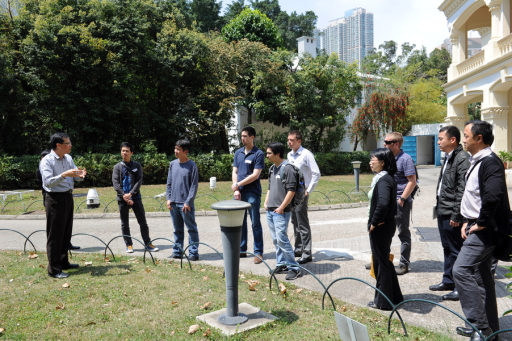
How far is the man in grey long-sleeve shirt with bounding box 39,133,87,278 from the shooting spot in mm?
5406

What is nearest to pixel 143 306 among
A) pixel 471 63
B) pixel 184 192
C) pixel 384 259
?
pixel 184 192

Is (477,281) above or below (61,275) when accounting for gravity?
above

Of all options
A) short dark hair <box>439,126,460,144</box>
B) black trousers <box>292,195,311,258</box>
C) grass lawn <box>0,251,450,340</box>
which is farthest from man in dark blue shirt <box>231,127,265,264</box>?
short dark hair <box>439,126,460,144</box>

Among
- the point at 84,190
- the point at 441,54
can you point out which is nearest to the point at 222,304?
the point at 84,190

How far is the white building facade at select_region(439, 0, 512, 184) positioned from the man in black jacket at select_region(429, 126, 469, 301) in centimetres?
1429

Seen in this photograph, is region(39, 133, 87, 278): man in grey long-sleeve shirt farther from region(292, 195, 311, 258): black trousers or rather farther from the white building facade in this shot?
the white building facade

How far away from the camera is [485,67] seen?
17.8 meters

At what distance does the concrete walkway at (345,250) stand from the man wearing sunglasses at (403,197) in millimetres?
263

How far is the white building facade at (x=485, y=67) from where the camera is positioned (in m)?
16.7

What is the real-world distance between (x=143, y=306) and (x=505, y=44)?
61.2 feet

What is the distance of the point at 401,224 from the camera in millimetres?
5504

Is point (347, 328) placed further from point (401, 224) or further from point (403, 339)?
point (401, 224)

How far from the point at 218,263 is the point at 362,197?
8214 millimetres

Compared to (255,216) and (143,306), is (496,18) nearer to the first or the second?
(255,216)
